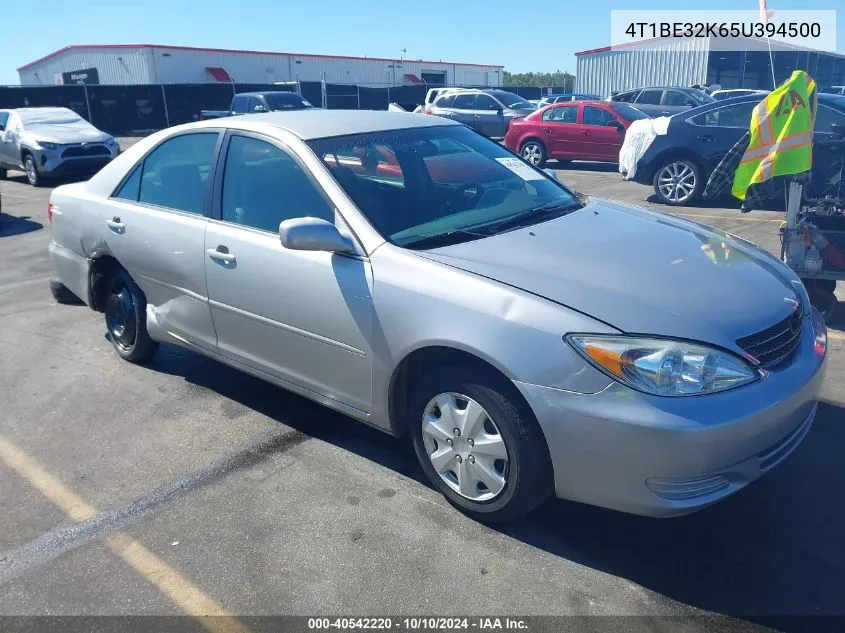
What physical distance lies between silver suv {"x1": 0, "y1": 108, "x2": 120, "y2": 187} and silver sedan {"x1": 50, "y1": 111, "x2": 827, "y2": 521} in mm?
11850

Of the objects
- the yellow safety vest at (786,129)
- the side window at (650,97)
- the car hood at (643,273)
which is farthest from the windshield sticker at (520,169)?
the side window at (650,97)

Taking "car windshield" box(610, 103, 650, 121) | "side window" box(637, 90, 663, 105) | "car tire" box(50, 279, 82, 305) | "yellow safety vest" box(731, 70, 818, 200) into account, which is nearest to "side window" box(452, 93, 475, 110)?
"side window" box(637, 90, 663, 105)

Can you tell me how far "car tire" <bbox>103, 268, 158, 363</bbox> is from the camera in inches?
187

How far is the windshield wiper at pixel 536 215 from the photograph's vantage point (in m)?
3.55

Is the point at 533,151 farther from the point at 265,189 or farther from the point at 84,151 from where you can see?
the point at 265,189

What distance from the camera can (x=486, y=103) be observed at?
20391mm

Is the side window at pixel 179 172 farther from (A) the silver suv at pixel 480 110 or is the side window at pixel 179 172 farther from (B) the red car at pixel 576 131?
(A) the silver suv at pixel 480 110

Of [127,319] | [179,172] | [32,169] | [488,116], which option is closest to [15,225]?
[32,169]

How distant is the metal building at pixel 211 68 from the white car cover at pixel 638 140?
29.8 metres

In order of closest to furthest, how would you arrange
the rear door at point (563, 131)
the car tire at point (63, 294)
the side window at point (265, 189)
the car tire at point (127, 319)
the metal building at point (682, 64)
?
1. the side window at point (265, 189)
2. the car tire at point (127, 319)
3. the car tire at point (63, 294)
4. the rear door at point (563, 131)
5. the metal building at point (682, 64)

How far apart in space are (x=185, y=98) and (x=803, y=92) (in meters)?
30.1

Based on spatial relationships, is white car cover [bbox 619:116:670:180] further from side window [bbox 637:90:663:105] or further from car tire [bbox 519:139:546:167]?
side window [bbox 637:90:663:105]

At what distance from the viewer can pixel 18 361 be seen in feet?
17.3

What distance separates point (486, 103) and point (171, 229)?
1738 centimetres
